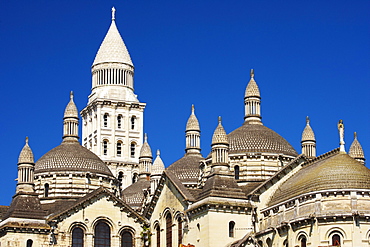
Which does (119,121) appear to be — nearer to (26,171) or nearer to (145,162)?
(145,162)

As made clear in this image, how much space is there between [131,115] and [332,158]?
5639 cm

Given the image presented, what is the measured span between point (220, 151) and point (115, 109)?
4870 cm

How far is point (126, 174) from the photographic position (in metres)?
129

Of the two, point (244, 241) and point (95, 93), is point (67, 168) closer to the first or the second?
point (244, 241)

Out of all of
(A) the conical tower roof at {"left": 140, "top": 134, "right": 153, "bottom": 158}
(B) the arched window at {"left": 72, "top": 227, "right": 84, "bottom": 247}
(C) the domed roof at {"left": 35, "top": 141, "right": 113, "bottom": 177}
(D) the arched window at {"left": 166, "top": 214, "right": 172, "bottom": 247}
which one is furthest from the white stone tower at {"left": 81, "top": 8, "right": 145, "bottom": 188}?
(D) the arched window at {"left": 166, "top": 214, "right": 172, "bottom": 247}

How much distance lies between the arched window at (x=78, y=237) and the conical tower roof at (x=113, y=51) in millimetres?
45195

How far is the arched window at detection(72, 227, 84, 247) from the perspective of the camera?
89688mm

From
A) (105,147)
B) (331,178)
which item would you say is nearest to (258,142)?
(331,178)

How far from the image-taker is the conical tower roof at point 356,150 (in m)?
99.5

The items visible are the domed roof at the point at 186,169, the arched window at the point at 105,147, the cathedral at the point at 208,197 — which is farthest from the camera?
the arched window at the point at 105,147

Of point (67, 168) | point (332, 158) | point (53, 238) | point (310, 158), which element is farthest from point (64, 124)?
point (332, 158)

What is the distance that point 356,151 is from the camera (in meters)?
99.8

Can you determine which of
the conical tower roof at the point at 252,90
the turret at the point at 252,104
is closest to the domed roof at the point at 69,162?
the turret at the point at 252,104

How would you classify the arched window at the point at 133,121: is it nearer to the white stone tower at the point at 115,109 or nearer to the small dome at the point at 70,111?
the white stone tower at the point at 115,109
